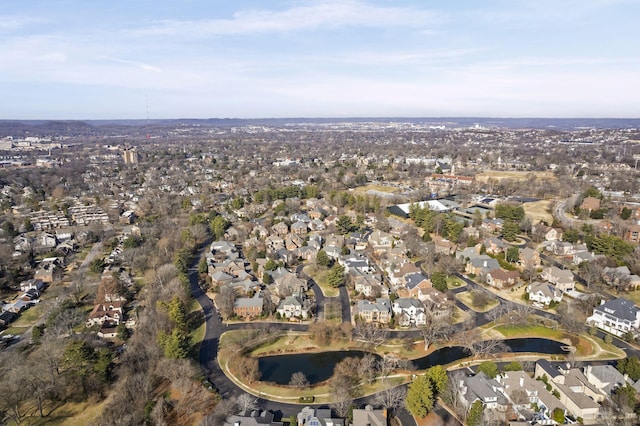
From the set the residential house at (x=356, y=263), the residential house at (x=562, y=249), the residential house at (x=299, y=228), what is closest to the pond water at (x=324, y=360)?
the residential house at (x=356, y=263)

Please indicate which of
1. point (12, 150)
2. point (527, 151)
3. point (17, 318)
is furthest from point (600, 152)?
point (12, 150)

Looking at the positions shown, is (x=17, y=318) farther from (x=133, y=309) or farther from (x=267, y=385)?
(x=267, y=385)

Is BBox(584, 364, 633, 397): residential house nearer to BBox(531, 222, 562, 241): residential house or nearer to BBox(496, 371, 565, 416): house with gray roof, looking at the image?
BBox(496, 371, 565, 416): house with gray roof

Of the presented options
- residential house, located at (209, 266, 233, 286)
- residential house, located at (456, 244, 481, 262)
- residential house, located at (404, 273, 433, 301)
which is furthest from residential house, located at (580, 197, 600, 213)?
residential house, located at (209, 266, 233, 286)

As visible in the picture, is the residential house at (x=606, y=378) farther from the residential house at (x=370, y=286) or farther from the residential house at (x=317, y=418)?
the residential house at (x=370, y=286)

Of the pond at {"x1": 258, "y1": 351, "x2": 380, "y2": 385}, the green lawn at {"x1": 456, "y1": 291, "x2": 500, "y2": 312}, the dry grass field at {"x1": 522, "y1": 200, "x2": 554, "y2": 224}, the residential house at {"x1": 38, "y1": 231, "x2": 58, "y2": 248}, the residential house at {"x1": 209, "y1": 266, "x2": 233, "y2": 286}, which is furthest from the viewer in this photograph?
the dry grass field at {"x1": 522, "y1": 200, "x2": 554, "y2": 224}

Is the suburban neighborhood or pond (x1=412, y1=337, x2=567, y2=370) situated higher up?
the suburban neighborhood

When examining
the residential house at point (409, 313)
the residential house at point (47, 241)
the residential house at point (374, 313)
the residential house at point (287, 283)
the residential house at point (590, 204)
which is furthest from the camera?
Result: the residential house at point (590, 204)
